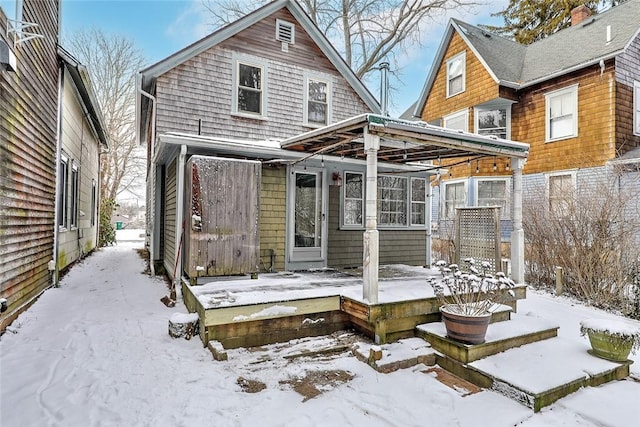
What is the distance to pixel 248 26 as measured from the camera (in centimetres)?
857

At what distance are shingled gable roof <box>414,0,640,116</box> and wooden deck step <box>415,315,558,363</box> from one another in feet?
32.0

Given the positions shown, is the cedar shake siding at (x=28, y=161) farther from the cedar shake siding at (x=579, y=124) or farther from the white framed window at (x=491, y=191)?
the cedar shake siding at (x=579, y=124)

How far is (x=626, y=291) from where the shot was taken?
681cm

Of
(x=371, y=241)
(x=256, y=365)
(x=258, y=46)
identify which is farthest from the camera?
(x=258, y=46)

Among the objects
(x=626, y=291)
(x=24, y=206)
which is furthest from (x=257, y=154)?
(x=626, y=291)

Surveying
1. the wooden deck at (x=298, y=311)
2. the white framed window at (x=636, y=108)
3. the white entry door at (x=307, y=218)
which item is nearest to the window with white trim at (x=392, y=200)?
the white entry door at (x=307, y=218)

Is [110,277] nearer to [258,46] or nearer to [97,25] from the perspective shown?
[258,46]

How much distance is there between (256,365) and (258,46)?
→ 284 inches

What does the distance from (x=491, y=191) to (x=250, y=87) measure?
9.18m

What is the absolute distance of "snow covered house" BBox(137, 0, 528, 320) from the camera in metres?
5.69

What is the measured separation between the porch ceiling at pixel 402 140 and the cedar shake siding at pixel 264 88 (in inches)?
92.9

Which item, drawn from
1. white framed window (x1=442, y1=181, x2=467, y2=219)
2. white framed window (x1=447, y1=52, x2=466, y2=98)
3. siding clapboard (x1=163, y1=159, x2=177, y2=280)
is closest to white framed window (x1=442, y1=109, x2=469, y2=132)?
white framed window (x1=447, y1=52, x2=466, y2=98)

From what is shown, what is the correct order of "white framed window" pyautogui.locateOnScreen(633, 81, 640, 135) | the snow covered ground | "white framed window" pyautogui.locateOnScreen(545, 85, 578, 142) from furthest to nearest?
"white framed window" pyautogui.locateOnScreen(545, 85, 578, 142), "white framed window" pyautogui.locateOnScreen(633, 81, 640, 135), the snow covered ground

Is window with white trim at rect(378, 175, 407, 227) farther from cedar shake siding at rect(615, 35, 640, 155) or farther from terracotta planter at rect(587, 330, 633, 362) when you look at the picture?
cedar shake siding at rect(615, 35, 640, 155)
